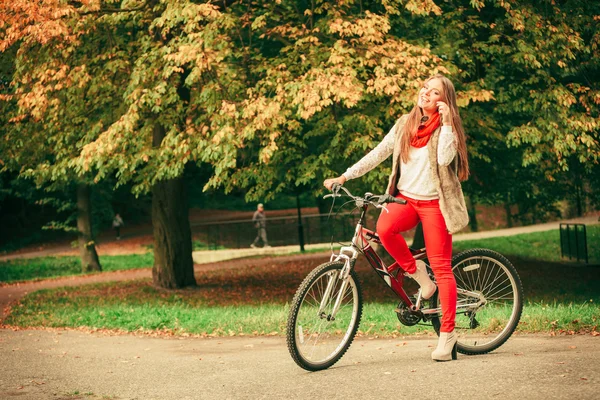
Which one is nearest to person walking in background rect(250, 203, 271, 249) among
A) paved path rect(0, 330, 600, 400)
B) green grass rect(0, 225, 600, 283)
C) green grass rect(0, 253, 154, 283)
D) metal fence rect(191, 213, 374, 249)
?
metal fence rect(191, 213, 374, 249)

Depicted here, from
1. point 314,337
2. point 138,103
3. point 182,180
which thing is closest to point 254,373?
point 314,337

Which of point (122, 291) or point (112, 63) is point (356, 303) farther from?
point (122, 291)

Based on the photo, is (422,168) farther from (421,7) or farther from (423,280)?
(421,7)

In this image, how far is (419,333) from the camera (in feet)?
25.4

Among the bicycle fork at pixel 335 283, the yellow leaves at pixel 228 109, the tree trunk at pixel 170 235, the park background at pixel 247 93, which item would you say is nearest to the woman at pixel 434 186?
the bicycle fork at pixel 335 283

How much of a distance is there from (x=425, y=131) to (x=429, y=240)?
75 centimetres

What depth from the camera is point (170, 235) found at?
15789mm

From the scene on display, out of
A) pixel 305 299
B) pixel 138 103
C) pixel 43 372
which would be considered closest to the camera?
pixel 305 299

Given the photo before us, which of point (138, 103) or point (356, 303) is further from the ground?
point (138, 103)

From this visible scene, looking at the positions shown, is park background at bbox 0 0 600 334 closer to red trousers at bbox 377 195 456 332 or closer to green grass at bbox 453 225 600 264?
red trousers at bbox 377 195 456 332

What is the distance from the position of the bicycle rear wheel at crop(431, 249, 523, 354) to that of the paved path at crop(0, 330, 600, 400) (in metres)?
0.16

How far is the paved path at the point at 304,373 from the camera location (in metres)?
4.64

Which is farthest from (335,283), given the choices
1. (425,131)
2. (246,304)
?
(246,304)

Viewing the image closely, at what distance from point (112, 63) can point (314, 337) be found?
8.41m
